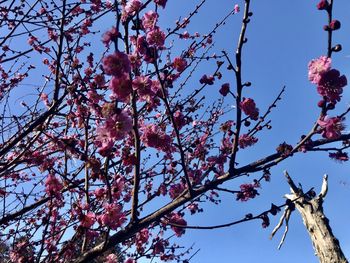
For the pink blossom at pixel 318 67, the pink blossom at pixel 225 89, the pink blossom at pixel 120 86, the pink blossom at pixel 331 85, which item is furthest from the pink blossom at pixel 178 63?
the pink blossom at pixel 331 85

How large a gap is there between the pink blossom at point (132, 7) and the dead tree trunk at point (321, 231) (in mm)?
5043

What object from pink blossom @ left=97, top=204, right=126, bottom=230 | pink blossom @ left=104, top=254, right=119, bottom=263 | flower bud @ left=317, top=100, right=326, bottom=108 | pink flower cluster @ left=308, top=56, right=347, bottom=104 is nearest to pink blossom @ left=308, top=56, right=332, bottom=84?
pink flower cluster @ left=308, top=56, right=347, bottom=104

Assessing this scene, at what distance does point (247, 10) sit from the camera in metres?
2.45

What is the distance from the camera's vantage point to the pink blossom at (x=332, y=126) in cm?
243

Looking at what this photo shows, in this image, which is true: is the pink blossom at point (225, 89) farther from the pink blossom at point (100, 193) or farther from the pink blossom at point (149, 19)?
the pink blossom at point (100, 193)

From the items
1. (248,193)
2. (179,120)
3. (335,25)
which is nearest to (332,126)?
(335,25)

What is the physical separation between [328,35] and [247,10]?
54 centimetres

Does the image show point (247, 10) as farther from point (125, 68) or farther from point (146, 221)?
point (146, 221)

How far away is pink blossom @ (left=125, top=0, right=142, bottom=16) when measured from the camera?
10.2 feet

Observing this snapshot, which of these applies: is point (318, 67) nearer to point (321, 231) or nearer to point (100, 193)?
point (100, 193)

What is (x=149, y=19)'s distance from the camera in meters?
3.38

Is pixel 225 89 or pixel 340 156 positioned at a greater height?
pixel 225 89

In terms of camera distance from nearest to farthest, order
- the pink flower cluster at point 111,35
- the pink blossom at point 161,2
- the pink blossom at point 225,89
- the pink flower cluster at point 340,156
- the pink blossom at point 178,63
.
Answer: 1. the pink flower cluster at point 111,35
2. the pink flower cluster at point 340,156
3. the pink blossom at point 225,89
4. the pink blossom at point 161,2
5. the pink blossom at point 178,63

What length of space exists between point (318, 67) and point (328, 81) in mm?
116
